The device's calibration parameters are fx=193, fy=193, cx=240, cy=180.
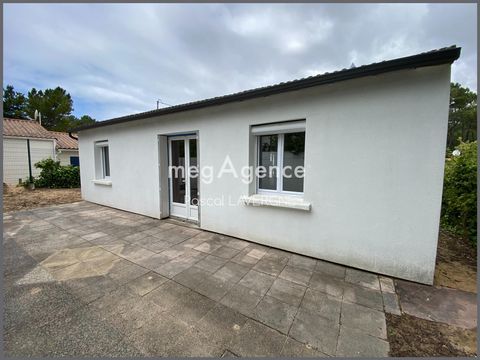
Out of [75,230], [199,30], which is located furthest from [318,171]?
[75,230]

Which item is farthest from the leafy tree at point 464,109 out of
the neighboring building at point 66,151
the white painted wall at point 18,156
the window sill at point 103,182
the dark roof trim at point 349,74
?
the white painted wall at point 18,156

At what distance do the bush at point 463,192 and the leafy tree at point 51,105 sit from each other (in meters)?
34.2

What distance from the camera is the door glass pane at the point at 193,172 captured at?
5.36 m

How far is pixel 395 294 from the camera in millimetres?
2578

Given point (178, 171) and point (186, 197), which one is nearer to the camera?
point (186, 197)

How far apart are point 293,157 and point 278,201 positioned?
942 millimetres

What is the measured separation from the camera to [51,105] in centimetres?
2347

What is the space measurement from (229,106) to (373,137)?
279 cm

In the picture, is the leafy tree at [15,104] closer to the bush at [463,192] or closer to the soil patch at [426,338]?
the soil patch at [426,338]

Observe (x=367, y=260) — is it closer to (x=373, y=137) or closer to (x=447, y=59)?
(x=373, y=137)

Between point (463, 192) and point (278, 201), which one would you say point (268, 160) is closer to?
point (278, 201)

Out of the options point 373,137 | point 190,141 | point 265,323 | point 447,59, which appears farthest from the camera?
point 190,141

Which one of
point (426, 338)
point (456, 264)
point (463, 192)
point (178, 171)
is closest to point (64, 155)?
point (178, 171)

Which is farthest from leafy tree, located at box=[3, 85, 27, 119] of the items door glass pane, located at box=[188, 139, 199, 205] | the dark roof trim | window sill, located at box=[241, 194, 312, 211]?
window sill, located at box=[241, 194, 312, 211]
